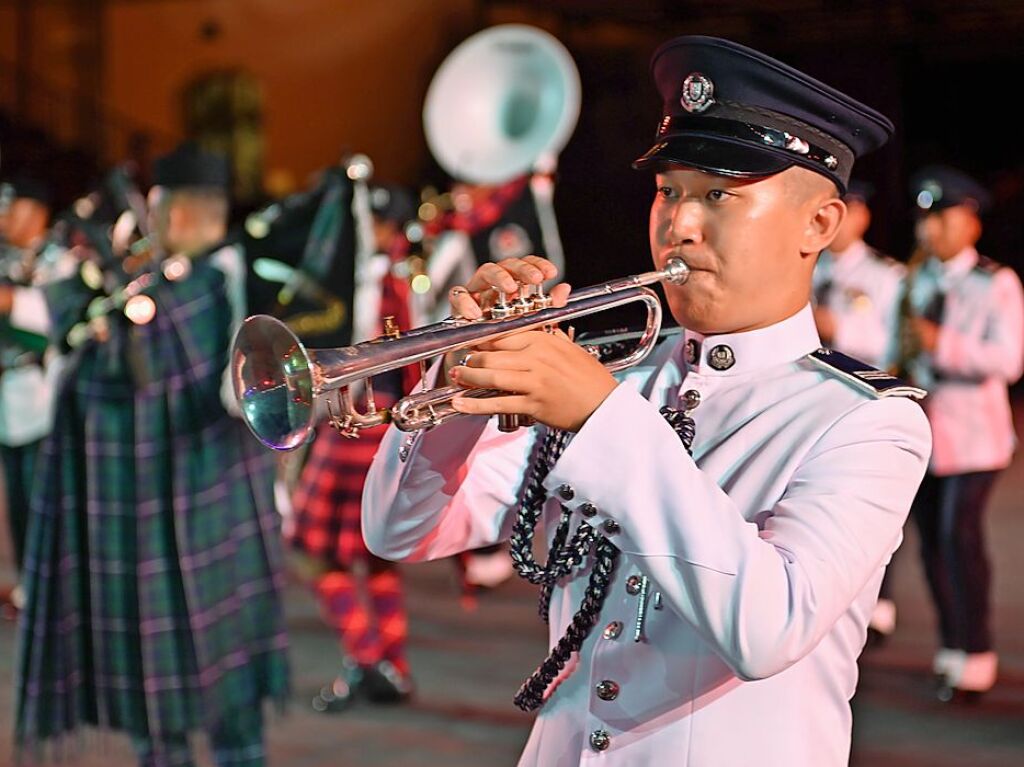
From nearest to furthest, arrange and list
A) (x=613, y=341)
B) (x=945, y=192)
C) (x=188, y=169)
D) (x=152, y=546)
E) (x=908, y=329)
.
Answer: (x=613, y=341), (x=152, y=546), (x=188, y=169), (x=945, y=192), (x=908, y=329)

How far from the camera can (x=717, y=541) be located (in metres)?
1.44

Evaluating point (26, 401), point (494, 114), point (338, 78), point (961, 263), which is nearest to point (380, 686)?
point (26, 401)

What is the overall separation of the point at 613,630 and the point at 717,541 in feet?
0.98

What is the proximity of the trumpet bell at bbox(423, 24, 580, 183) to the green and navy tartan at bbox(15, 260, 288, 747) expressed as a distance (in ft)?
9.06

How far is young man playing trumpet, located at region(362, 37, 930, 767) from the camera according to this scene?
4.79ft

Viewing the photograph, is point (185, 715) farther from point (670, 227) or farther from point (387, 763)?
point (670, 227)

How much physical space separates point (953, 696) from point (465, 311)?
3886 millimetres

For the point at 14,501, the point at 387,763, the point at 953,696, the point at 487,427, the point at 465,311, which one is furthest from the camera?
the point at 14,501

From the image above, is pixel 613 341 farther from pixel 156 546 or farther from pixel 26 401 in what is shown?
pixel 26 401

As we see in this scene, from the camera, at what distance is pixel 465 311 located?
1604 mm

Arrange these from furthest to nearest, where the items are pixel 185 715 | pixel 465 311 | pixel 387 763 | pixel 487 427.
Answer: pixel 387 763 < pixel 185 715 < pixel 487 427 < pixel 465 311

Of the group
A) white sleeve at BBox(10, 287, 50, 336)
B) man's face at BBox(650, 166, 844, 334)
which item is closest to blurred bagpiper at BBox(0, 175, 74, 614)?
white sleeve at BBox(10, 287, 50, 336)

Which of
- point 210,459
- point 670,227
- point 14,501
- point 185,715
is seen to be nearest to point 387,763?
point 185,715

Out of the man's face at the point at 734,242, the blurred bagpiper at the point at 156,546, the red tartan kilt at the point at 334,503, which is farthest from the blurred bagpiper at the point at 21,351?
the man's face at the point at 734,242
